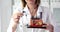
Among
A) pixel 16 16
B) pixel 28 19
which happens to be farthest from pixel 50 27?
pixel 16 16

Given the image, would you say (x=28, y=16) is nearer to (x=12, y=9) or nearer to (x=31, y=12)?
(x=31, y=12)

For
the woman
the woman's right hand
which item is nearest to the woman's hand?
the woman

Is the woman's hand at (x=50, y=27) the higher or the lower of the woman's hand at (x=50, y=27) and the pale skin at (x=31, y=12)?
the lower

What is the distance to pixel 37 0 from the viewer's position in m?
1.05

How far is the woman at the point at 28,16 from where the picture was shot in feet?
3.41

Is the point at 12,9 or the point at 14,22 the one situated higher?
the point at 12,9

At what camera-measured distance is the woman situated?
1038 mm

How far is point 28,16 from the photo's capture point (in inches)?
40.8

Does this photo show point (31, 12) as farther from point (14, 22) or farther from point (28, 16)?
point (14, 22)

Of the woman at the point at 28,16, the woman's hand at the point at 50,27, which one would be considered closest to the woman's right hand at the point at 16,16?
the woman at the point at 28,16

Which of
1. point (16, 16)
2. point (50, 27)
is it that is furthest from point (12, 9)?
point (50, 27)

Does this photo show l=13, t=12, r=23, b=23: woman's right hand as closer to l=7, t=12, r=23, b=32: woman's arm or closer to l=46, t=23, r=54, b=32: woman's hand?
l=7, t=12, r=23, b=32: woman's arm

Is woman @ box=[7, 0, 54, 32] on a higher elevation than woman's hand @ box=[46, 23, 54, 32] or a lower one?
higher

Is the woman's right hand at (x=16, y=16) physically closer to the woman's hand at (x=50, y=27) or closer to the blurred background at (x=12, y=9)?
the blurred background at (x=12, y=9)
